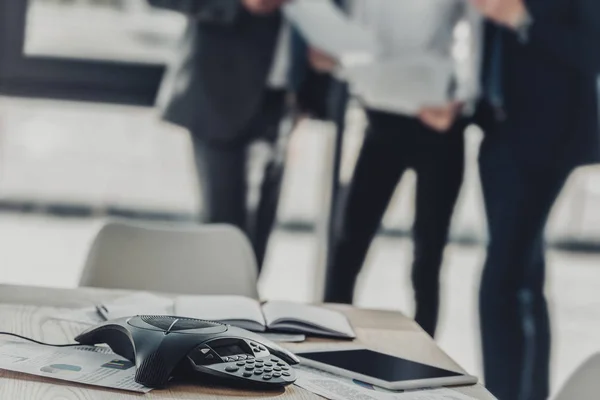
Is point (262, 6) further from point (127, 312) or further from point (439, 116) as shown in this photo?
point (127, 312)

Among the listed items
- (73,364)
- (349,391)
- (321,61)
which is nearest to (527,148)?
(321,61)

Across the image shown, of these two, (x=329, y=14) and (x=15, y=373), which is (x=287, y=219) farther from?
(x=15, y=373)

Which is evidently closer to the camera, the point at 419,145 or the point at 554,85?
the point at 554,85

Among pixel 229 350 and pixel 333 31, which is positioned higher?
pixel 333 31

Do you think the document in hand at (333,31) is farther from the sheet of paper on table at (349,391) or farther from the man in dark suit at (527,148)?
the sheet of paper on table at (349,391)

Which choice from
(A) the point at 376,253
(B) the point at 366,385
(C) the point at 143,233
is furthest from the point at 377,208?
(B) the point at 366,385

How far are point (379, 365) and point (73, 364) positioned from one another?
0.41m

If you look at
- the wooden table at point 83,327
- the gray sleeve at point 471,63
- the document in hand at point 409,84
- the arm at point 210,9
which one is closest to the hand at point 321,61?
the document in hand at point 409,84

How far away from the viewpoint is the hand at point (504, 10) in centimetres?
240

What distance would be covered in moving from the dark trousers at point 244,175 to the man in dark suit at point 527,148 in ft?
2.24

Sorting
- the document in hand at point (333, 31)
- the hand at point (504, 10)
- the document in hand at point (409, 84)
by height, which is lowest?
the document in hand at point (409, 84)

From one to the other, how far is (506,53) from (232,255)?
3.79 ft

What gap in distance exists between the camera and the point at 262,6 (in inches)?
99.3

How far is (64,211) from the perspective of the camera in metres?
2.87
